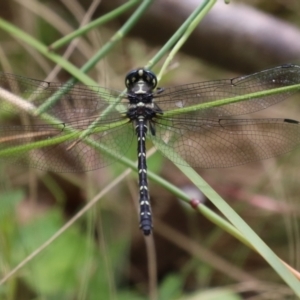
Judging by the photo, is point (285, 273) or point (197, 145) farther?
point (197, 145)

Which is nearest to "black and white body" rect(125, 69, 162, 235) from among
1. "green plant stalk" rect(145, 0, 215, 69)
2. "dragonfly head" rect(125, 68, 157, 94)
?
"dragonfly head" rect(125, 68, 157, 94)

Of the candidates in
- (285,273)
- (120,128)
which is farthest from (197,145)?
(285,273)

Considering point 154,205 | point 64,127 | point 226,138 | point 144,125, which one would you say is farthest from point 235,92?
point 154,205

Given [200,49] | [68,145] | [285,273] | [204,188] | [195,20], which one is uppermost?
[200,49]

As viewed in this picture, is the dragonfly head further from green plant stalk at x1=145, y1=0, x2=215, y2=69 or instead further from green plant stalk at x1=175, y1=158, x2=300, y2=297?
green plant stalk at x1=175, y1=158, x2=300, y2=297

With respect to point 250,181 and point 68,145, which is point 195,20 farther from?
point 250,181

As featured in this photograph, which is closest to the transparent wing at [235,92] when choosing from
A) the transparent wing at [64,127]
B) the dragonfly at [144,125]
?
the dragonfly at [144,125]

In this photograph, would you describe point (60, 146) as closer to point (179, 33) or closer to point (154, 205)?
point (179, 33)
